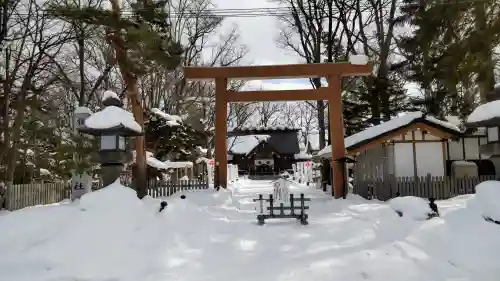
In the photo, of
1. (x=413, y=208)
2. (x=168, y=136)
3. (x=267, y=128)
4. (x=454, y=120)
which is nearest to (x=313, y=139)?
(x=267, y=128)

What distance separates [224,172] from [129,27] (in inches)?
290

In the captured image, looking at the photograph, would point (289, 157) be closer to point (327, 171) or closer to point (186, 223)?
point (327, 171)

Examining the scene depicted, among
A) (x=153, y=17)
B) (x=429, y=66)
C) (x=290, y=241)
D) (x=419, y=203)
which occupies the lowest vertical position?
(x=290, y=241)

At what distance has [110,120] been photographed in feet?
33.9

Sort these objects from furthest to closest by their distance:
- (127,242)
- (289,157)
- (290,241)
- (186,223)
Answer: (289,157) < (186,223) < (290,241) < (127,242)

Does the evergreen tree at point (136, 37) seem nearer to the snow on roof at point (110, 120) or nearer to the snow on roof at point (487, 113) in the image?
the snow on roof at point (110, 120)

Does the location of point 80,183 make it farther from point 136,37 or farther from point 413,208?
point 413,208

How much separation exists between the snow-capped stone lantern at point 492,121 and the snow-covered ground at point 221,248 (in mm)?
2268

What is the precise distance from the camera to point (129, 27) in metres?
16.6

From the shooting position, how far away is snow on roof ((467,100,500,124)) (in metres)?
10.1

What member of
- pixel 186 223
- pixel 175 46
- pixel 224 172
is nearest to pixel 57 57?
pixel 175 46

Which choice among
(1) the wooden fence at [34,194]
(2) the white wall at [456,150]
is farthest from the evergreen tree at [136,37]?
(2) the white wall at [456,150]

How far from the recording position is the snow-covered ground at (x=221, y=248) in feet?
20.9

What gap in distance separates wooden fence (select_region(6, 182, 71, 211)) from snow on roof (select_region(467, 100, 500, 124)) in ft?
54.2
